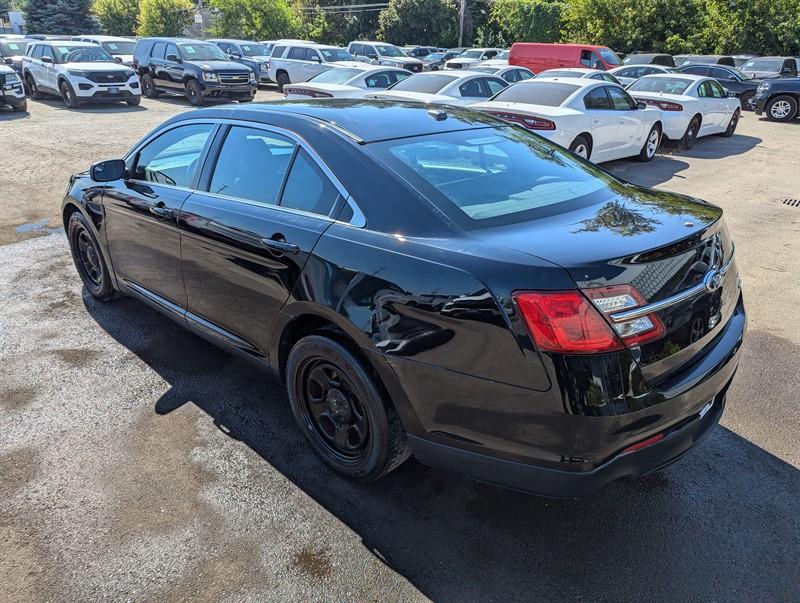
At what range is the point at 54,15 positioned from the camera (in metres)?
49.5

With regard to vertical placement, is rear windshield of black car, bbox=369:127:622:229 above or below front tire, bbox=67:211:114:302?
above

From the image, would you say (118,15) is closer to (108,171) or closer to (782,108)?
(782,108)

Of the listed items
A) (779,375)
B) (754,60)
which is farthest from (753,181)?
(754,60)

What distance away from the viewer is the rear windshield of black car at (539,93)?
32.4 ft

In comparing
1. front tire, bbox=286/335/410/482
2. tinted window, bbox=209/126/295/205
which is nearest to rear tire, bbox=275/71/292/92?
tinted window, bbox=209/126/295/205

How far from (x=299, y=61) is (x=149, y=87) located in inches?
205

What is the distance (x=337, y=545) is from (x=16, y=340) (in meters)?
3.16

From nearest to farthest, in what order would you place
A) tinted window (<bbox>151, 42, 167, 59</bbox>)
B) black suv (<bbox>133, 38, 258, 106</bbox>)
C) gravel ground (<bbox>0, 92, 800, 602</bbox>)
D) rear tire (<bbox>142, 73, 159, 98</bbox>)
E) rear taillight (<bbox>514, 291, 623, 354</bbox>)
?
rear taillight (<bbox>514, 291, 623, 354</bbox>), gravel ground (<bbox>0, 92, 800, 602</bbox>), black suv (<bbox>133, 38, 258, 106</bbox>), tinted window (<bbox>151, 42, 167, 59</bbox>), rear tire (<bbox>142, 73, 159, 98</bbox>)

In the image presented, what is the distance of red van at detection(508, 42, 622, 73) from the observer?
936 inches

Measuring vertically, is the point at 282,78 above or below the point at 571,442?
below

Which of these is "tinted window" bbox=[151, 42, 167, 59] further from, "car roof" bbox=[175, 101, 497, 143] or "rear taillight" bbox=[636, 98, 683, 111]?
"car roof" bbox=[175, 101, 497, 143]

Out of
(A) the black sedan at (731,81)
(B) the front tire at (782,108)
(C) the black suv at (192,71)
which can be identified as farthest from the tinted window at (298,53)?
(B) the front tire at (782,108)

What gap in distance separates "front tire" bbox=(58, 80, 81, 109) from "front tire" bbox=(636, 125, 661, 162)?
14865 millimetres

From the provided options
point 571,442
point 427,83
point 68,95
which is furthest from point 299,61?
point 571,442
